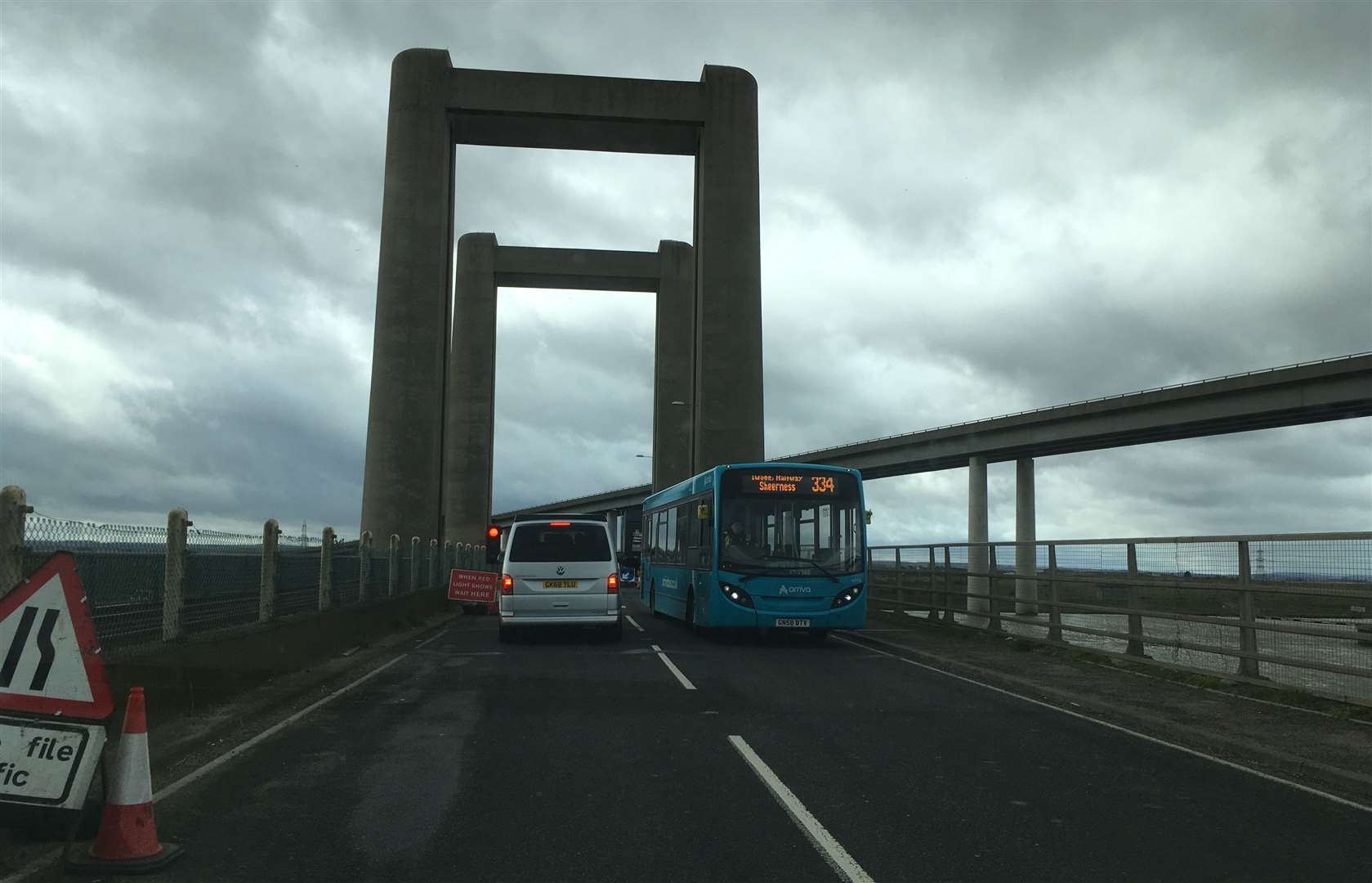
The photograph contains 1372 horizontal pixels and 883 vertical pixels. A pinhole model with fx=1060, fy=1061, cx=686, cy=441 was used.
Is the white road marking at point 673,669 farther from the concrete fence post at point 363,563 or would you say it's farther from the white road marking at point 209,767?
the concrete fence post at point 363,563

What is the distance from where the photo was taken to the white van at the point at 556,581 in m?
17.7

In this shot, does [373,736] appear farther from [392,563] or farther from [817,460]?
[817,460]

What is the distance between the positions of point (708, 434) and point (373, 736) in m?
29.9

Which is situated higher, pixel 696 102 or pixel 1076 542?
pixel 696 102

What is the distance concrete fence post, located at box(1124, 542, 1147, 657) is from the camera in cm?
1420

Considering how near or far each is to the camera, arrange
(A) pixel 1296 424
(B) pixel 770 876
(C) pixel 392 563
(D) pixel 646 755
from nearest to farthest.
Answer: (B) pixel 770 876 < (D) pixel 646 755 < (C) pixel 392 563 < (A) pixel 1296 424

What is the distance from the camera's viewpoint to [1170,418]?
45469mm

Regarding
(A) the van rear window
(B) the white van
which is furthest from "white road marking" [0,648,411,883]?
(A) the van rear window

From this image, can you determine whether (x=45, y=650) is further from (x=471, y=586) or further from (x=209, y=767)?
(x=471, y=586)

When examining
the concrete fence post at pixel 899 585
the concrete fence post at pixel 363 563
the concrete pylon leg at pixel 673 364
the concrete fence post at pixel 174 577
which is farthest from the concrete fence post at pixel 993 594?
the concrete pylon leg at pixel 673 364

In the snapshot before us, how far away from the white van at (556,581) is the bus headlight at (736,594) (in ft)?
6.10

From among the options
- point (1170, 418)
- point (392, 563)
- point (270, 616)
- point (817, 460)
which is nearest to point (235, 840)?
point (270, 616)

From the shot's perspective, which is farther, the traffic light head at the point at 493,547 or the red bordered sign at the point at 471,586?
the red bordered sign at the point at 471,586

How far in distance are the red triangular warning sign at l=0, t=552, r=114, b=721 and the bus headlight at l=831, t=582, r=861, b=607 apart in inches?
540
